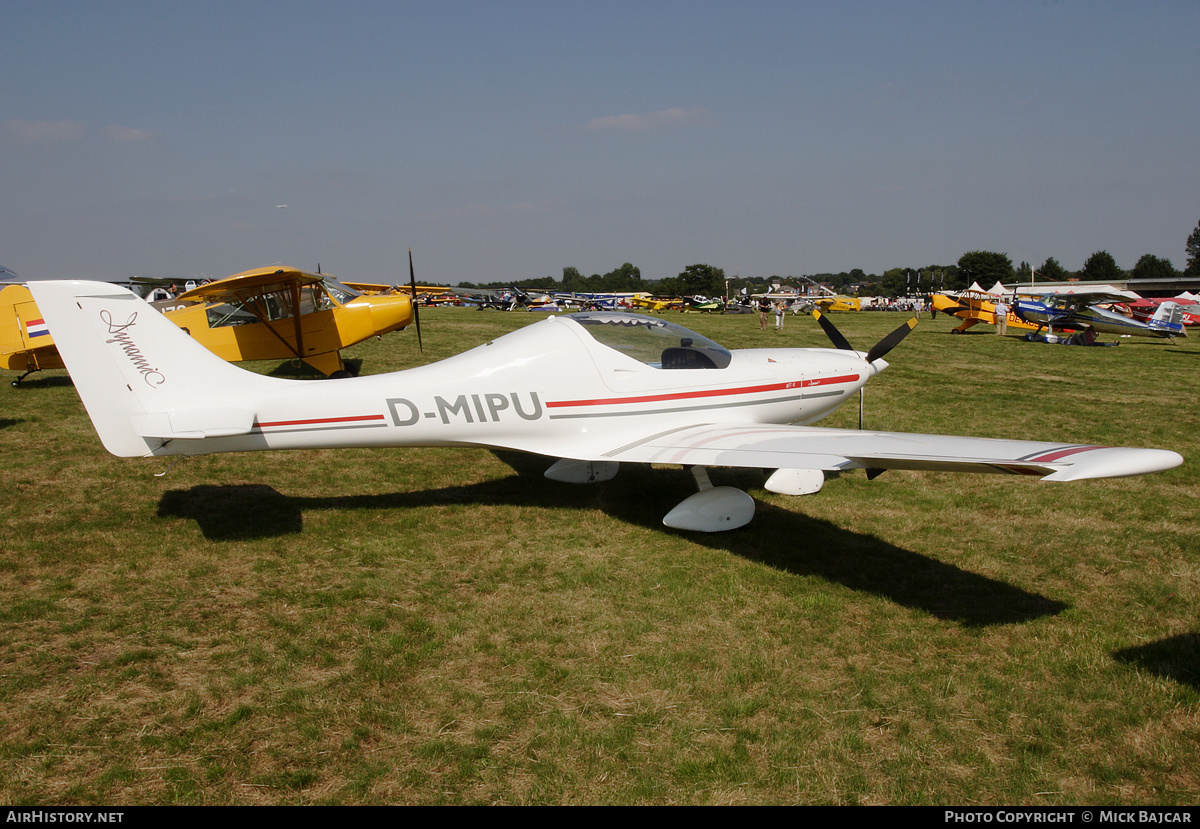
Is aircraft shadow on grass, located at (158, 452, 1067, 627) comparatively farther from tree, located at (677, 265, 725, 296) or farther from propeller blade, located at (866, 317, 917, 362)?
tree, located at (677, 265, 725, 296)

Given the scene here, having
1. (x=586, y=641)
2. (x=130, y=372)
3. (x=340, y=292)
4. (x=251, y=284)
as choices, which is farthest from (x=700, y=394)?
(x=340, y=292)

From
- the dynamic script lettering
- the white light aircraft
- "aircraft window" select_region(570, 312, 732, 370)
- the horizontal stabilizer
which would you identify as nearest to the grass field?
the white light aircraft

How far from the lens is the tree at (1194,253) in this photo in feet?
296

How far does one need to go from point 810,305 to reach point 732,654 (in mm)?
48647

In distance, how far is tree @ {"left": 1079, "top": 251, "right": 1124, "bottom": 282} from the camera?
10294cm

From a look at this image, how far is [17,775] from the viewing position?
297 centimetres

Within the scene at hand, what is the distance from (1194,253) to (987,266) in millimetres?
27248

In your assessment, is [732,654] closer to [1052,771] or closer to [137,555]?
[1052,771]

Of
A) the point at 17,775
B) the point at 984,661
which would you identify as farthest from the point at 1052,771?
the point at 17,775

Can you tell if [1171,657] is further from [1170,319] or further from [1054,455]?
[1170,319]

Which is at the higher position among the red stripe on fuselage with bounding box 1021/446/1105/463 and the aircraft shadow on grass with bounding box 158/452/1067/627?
the red stripe on fuselage with bounding box 1021/446/1105/463

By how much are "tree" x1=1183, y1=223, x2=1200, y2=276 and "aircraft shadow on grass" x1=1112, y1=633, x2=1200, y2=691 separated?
361 feet

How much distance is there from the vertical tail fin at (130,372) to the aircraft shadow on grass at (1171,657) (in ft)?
19.6

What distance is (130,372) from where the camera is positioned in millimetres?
5395
